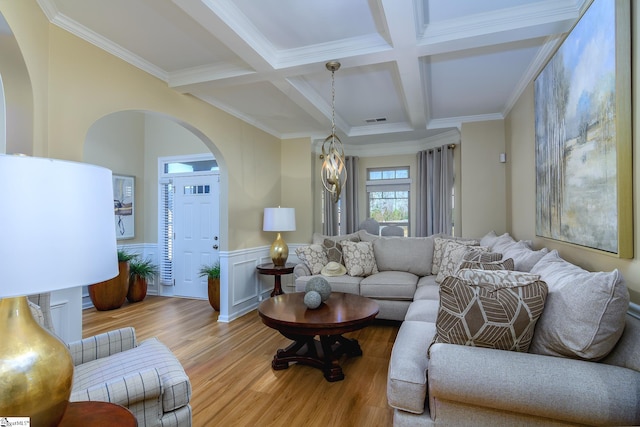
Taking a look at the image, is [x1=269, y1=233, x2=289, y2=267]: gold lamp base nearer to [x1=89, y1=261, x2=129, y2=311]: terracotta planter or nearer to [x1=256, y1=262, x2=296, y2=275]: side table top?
[x1=256, y1=262, x2=296, y2=275]: side table top

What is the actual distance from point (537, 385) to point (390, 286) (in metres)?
2.47

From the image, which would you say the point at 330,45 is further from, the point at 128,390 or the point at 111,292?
the point at 111,292

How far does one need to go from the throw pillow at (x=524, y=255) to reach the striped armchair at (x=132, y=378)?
2.25 metres

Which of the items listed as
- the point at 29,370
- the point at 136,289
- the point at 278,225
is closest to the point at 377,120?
the point at 278,225

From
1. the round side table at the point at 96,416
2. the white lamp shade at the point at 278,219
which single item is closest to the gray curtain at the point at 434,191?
the white lamp shade at the point at 278,219

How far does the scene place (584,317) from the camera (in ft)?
4.22

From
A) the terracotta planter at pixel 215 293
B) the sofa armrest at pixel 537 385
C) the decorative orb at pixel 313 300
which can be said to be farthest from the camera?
the terracotta planter at pixel 215 293

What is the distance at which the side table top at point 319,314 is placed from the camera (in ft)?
7.80

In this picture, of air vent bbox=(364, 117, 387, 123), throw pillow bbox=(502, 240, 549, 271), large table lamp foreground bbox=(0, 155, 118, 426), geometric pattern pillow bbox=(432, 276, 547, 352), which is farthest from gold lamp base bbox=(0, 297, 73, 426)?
air vent bbox=(364, 117, 387, 123)

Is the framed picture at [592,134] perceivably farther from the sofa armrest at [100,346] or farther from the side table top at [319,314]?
the sofa armrest at [100,346]

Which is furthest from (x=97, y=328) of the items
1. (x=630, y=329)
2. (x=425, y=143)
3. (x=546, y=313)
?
(x=425, y=143)

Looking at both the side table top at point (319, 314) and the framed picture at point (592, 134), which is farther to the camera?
the side table top at point (319, 314)

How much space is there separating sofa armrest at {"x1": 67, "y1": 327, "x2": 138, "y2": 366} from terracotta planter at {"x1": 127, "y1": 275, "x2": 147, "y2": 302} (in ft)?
10.9

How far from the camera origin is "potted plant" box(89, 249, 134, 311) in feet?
14.5
